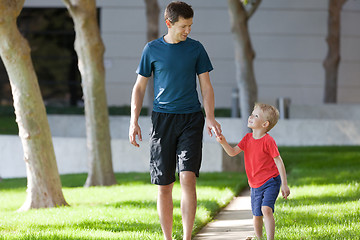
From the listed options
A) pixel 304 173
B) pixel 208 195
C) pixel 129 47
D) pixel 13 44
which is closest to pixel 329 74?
pixel 129 47

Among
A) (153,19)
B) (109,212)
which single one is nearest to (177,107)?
(109,212)

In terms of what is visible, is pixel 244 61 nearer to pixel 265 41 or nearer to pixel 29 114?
pixel 29 114

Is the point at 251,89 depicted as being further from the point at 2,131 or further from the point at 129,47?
the point at 129,47

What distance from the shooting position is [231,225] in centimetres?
→ 721

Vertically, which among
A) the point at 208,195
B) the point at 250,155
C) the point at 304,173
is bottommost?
the point at 304,173

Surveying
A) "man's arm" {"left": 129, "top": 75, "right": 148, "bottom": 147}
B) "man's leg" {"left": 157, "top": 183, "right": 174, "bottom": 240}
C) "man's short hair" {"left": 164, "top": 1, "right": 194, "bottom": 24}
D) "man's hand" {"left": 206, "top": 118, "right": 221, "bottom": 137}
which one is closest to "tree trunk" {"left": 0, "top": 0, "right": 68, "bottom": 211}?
"man's arm" {"left": 129, "top": 75, "right": 148, "bottom": 147}

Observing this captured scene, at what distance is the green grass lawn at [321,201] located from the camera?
6160mm

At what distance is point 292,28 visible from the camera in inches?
1092

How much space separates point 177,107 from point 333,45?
1929 centimetres

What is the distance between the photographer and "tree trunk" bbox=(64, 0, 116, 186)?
10.9 m

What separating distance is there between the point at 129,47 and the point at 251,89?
13199 mm

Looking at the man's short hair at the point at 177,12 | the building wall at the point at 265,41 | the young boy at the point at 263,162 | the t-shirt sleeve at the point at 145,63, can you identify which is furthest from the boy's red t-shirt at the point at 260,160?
the building wall at the point at 265,41

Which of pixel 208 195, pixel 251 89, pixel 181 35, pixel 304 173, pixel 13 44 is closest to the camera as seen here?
pixel 181 35

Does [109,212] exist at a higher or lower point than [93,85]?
lower
